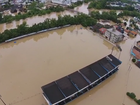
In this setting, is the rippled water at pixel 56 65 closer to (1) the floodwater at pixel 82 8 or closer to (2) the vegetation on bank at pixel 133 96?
(2) the vegetation on bank at pixel 133 96

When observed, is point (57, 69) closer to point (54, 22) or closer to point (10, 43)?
point (10, 43)

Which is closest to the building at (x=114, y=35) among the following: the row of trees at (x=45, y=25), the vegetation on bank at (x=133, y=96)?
the row of trees at (x=45, y=25)

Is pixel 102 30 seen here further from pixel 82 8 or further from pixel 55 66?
pixel 82 8

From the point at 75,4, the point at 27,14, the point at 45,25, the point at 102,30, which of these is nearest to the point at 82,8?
the point at 75,4

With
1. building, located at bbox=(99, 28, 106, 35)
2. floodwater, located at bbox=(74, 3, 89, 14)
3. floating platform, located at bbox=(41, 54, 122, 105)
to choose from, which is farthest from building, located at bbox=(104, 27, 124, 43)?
floodwater, located at bbox=(74, 3, 89, 14)

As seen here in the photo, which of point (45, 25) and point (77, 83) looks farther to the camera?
point (45, 25)
